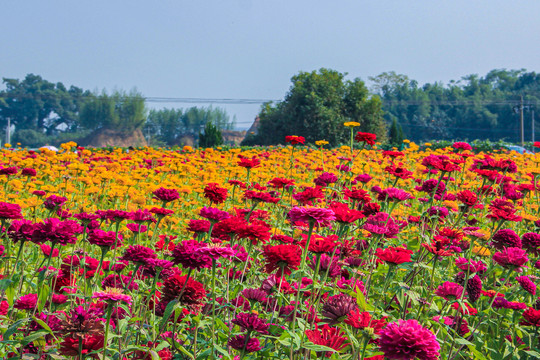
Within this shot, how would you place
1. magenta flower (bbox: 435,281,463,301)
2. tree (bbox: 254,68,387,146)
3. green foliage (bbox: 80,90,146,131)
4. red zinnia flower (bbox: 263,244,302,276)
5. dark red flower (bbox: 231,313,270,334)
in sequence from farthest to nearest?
green foliage (bbox: 80,90,146,131), tree (bbox: 254,68,387,146), magenta flower (bbox: 435,281,463,301), red zinnia flower (bbox: 263,244,302,276), dark red flower (bbox: 231,313,270,334)

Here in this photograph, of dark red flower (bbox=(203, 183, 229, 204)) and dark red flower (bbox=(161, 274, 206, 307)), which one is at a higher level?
dark red flower (bbox=(203, 183, 229, 204))

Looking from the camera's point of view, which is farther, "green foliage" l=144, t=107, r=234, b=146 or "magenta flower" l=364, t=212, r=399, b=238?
"green foliage" l=144, t=107, r=234, b=146

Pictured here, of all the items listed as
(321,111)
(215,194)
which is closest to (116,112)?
(321,111)

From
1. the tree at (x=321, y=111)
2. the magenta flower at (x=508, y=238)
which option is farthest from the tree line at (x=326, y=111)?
the magenta flower at (x=508, y=238)

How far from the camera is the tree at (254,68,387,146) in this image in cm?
3397

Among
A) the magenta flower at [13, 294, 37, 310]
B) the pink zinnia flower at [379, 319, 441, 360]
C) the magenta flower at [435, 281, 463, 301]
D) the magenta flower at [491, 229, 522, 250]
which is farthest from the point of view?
the magenta flower at [491, 229, 522, 250]

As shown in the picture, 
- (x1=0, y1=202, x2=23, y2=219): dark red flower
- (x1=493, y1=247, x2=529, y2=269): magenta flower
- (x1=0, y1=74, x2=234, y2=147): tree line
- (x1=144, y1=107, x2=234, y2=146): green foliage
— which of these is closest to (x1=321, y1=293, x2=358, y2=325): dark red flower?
(x1=493, y1=247, x2=529, y2=269): magenta flower

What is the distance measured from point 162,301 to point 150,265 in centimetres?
17

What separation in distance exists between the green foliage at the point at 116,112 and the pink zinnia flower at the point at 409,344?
88.2 m

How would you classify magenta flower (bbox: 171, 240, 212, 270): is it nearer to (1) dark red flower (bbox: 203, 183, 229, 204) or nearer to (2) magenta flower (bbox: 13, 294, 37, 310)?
(2) magenta flower (bbox: 13, 294, 37, 310)

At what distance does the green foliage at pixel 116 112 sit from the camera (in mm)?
86438

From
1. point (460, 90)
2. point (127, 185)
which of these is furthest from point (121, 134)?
point (127, 185)

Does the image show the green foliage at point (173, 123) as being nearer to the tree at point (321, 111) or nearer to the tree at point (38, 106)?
the tree at point (38, 106)

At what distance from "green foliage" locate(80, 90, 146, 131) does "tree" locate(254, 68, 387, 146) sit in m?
54.8
